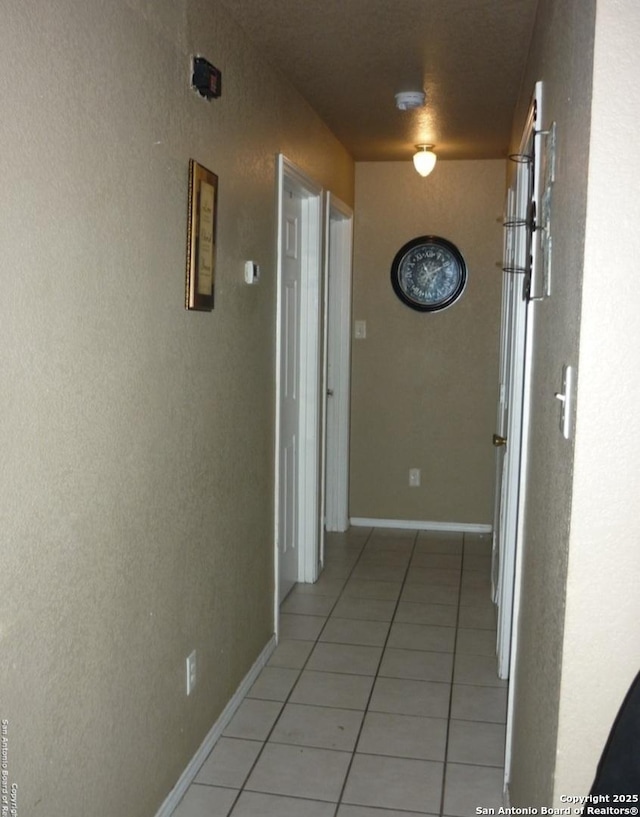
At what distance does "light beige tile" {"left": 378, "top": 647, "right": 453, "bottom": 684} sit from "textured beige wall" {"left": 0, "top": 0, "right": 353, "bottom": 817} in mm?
710

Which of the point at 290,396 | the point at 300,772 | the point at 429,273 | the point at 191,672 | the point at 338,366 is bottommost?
the point at 300,772

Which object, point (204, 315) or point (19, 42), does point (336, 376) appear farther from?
point (19, 42)

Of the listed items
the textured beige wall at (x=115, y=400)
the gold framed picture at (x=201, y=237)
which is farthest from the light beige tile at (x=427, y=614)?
the gold framed picture at (x=201, y=237)

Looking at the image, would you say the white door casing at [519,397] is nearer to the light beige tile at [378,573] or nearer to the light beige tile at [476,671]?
the light beige tile at [476,671]

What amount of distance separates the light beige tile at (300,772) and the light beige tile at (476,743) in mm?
375

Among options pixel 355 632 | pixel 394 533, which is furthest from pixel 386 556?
pixel 355 632

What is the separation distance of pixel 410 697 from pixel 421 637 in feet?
1.97

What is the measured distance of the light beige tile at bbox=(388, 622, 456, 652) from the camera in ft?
11.6

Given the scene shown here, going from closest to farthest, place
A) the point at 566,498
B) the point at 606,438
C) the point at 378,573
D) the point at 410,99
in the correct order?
1. the point at 606,438
2. the point at 566,498
3. the point at 410,99
4. the point at 378,573

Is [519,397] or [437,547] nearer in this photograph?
[519,397]

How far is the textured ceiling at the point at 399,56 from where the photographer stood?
8.76 feet

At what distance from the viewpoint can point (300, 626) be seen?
3736mm

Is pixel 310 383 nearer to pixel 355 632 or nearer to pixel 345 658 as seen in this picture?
pixel 355 632

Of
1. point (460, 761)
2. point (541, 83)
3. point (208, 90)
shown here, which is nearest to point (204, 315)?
point (208, 90)
